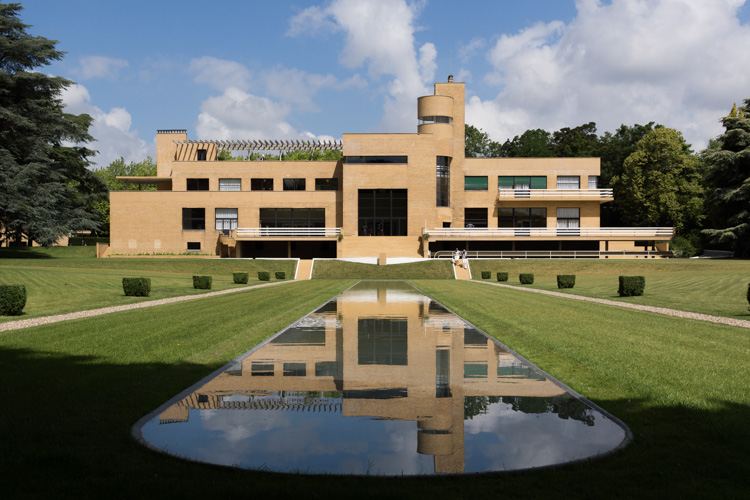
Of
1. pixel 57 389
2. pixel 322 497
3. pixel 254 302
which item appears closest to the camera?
pixel 322 497

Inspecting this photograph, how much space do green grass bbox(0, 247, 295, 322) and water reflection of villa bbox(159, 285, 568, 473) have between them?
10.7 meters

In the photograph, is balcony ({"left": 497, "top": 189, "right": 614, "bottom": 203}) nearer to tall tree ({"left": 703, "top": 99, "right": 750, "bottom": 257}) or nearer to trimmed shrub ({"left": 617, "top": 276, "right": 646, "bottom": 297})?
tall tree ({"left": 703, "top": 99, "right": 750, "bottom": 257})

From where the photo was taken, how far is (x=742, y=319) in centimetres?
1827

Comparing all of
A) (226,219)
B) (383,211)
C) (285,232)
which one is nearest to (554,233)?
(383,211)

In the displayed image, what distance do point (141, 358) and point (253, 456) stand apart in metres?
5.81

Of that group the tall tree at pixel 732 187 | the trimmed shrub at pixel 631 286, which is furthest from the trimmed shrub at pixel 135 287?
the tall tree at pixel 732 187

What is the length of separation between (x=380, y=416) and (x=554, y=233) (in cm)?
5824

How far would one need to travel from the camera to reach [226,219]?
222 ft

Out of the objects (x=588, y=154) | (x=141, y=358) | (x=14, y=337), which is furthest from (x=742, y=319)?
A: (x=588, y=154)

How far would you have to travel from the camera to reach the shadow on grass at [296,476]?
4930mm

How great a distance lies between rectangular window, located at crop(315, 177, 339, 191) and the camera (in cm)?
7038

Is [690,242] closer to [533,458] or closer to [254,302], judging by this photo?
[254,302]

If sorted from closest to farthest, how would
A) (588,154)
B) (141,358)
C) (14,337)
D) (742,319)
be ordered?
(141,358) → (14,337) → (742,319) → (588,154)

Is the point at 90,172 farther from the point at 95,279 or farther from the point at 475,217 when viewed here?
the point at 475,217
